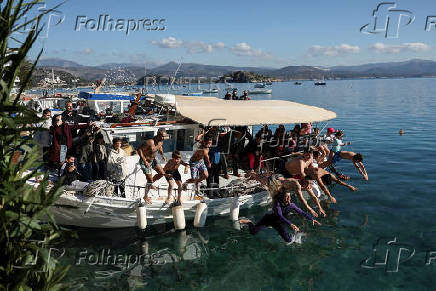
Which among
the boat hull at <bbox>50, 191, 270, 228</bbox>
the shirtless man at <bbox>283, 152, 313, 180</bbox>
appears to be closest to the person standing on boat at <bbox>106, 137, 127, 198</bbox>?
the boat hull at <bbox>50, 191, 270, 228</bbox>

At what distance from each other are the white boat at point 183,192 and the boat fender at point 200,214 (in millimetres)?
272

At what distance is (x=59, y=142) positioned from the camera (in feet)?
36.6

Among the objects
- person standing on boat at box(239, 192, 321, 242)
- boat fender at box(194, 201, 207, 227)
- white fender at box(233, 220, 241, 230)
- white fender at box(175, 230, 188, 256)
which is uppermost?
person standing on boat at box(239, 192, 321, 242)

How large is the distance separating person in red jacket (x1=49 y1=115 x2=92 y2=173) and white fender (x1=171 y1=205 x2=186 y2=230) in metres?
3.93

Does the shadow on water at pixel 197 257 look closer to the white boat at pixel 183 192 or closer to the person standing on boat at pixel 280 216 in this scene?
the white boat at pixel 183 192

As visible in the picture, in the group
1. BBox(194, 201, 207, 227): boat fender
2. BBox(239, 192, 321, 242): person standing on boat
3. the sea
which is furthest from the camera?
BBox(194, 201, 207, 227): boat fender

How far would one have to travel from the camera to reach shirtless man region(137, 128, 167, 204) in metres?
10.9

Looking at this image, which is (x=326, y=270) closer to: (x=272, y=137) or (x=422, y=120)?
(x=272, y=137)

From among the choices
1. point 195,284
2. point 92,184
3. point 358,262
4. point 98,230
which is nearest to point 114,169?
point 92,184

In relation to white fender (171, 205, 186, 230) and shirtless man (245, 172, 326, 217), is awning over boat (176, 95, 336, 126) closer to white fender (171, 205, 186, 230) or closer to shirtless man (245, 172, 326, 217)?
shirtless man (245, 172, 326, 217)

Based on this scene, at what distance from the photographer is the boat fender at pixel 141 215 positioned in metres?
10.6

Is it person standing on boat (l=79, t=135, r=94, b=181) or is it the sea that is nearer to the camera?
the sea

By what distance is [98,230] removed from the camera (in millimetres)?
11391

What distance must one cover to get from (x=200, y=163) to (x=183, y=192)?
1.27 meters
